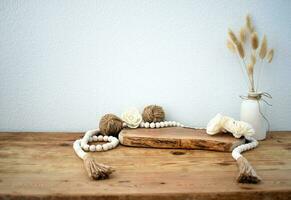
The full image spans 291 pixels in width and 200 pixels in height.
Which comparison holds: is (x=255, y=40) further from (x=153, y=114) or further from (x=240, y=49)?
(x=153, y=114)

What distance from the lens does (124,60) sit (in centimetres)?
98

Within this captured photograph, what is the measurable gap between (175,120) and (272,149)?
0.34 meters

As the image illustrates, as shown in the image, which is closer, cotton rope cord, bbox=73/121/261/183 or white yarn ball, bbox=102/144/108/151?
cotton rope cord, bbox=73/121/261/183

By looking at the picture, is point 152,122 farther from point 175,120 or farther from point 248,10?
point 248,10

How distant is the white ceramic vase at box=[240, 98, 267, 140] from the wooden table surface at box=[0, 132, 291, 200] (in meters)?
0.04

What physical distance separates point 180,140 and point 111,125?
232 millimetres

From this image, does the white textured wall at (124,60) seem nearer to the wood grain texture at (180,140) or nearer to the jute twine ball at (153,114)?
the jute twine ball at (153,114)

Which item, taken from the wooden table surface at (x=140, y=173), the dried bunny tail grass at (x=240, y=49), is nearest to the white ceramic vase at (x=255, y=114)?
the wooden table surface at (x=140, y=173)

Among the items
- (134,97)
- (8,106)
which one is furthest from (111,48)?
(8,106)

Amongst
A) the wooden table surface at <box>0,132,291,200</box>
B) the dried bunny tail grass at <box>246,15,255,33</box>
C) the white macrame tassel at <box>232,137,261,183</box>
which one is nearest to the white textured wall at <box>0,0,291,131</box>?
the dried bunny tail grass at <box>246,15,255,33</box>

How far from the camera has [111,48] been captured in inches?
38.5

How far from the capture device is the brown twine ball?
894mm

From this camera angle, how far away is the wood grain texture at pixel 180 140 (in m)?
0.80

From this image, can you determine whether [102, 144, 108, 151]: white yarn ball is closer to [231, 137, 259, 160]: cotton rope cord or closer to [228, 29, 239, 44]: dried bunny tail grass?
[231, 137, 259, 160]: cotton rope cord
